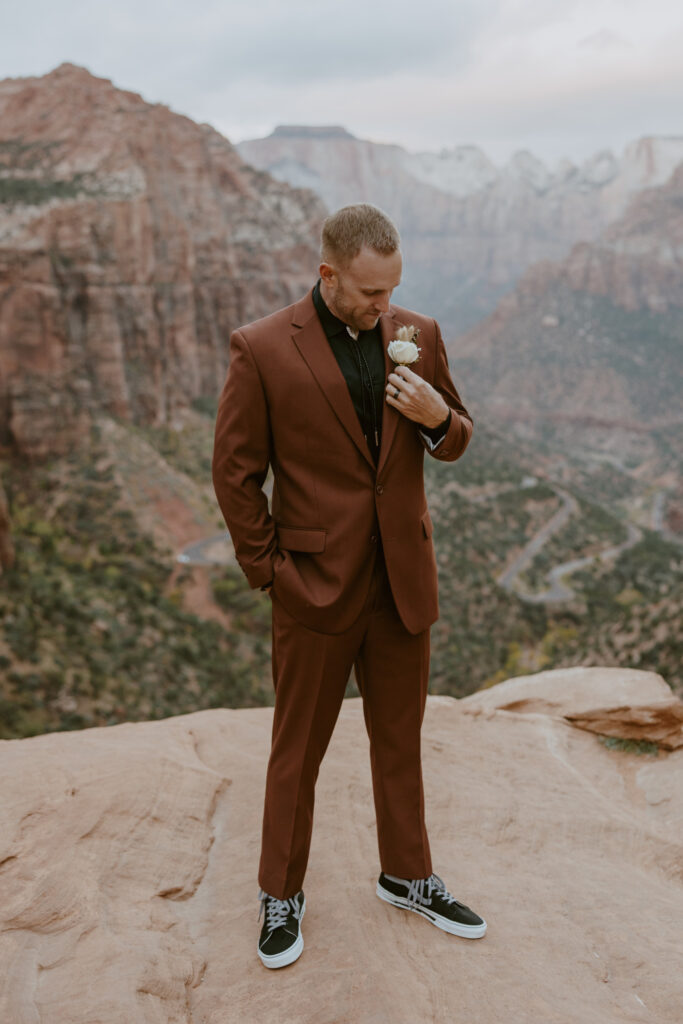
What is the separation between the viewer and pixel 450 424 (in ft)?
9.61

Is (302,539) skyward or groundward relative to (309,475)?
groundward

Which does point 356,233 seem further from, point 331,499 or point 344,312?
point 331,499

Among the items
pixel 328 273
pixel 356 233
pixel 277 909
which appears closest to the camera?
pixel 356 233

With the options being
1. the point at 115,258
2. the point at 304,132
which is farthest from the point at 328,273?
the point at 304,132

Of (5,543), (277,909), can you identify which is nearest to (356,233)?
(277,909)

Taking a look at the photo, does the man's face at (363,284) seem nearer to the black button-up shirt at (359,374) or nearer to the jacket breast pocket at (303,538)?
the black button-up shirt at (359,374)

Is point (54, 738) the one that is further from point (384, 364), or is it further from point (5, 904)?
point (384, 364)

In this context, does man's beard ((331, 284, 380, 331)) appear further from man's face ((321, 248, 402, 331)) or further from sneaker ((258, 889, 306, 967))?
sneaker ((258, 889, 306, 967))

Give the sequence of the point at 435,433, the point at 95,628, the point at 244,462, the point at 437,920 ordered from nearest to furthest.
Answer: the point at 244,462
the point at 435,433
the point at 437,920
the point at 95,628

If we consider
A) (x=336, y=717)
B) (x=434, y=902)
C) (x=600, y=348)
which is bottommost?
Answer: (x=434, y=902)

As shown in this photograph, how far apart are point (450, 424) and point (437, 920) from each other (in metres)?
2.01

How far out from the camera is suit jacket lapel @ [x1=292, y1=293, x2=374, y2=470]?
284 centimetres

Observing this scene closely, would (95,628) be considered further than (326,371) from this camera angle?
Yes

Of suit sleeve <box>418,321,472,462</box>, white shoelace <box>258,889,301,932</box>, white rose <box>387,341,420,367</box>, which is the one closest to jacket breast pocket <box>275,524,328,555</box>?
suit sleeve <box>418,321,472,462</box>
